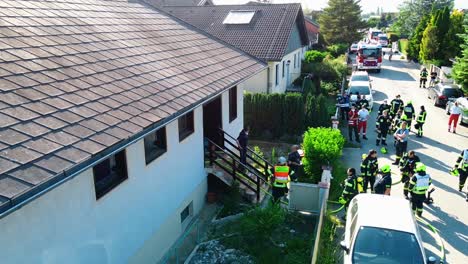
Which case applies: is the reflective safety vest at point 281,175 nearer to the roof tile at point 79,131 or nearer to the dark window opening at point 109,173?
the dark window opening at point 109,173

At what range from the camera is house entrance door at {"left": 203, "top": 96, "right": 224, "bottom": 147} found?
12.3 m

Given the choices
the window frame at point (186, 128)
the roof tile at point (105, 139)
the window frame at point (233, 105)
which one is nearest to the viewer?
the roof tile at point (105, 139)

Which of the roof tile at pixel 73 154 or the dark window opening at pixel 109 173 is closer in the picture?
the roof tile at pixel 73 154

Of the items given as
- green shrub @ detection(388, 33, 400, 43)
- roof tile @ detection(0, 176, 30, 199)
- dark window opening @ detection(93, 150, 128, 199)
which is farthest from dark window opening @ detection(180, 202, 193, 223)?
green shrub @ detection(388, 33, 400, 43)

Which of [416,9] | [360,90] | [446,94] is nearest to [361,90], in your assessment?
[360,90]

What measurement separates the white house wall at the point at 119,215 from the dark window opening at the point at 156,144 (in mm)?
134

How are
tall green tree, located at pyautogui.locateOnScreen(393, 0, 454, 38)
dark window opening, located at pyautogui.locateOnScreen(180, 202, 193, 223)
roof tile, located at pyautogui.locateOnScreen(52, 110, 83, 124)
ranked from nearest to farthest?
roof tile, located at pyautogui.locateOnScreen(52, 110, 83, 124), dark window opening, located at pyautogui.locateOnScreen(180, 202, 193, 223), tall green tree, located at pyautogui.locateOnScreen(393, 0, 454, 38)

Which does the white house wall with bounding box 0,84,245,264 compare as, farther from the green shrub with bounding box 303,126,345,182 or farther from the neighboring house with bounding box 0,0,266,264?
the green shrub with bounding box 303,126,345,182

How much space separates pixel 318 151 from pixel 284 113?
5.21 m

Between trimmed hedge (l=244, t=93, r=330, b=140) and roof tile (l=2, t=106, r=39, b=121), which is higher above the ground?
roof tile (l=2, t=106, r=39, b=121)

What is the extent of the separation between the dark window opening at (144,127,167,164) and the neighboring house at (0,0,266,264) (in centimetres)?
3

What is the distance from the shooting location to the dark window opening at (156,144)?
27.6 ft

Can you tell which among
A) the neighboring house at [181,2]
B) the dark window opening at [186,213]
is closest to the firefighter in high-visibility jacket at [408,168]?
the dark window opening at [186,213]

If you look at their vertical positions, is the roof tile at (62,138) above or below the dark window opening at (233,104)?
above
